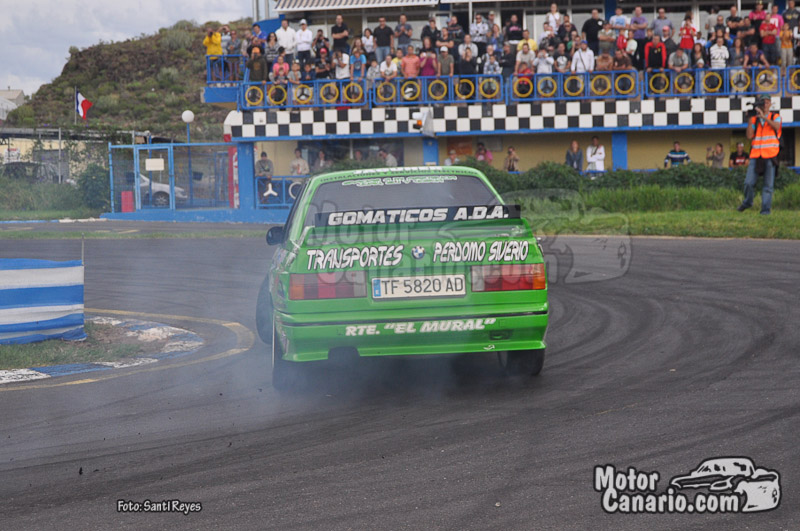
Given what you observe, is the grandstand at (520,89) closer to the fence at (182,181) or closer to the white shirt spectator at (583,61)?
the white shirt spectator at (583,61)

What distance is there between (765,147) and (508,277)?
10.4 m

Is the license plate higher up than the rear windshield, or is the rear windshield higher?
the rear windshield

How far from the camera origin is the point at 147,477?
415 cm

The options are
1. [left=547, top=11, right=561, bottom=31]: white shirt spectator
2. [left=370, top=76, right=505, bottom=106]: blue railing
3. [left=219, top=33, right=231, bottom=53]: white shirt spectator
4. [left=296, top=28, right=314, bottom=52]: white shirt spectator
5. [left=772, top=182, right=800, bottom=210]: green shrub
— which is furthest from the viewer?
[left=219, top=33, right=231, bottom=53]: white shirt spectator

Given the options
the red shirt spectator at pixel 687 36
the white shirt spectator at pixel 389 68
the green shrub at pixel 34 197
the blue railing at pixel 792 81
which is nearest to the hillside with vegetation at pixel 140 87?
the green shrub at pixel 34 197

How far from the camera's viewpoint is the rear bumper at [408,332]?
5371 mm

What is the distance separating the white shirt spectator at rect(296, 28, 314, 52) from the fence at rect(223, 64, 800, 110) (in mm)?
1139

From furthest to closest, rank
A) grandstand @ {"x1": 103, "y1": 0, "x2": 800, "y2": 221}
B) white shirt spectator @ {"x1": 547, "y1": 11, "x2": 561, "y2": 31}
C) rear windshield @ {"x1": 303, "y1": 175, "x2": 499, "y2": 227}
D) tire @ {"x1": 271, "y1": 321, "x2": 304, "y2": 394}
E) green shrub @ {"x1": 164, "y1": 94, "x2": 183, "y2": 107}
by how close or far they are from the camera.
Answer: green shrub @ {"x1": 164, "y1": 94, "x2": 183, "y2": 107} < white shirt spectator @ {"x1": 547, "y1": 11, "x2": 561, "y2": 31} < grandstand @ {"x1": 103, "y1": 0, "x2": 800, "y2": 221} < rear windshield @ {"x1": 303, "y1": 175, "x2": 499, "y2": 227} < tire @ {"x1": 271, "y1": 321, "x2": 304, "y2": 394}

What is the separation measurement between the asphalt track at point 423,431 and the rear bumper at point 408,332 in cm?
30

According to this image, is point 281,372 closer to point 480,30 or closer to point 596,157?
point 596,157

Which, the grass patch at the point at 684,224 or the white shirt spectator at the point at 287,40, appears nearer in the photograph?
the grass patch at the point at 684,224

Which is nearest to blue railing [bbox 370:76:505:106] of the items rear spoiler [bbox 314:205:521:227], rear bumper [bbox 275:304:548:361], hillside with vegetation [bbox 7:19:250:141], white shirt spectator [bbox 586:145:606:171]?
white shirt spectator [bbox 586:145:606:171]

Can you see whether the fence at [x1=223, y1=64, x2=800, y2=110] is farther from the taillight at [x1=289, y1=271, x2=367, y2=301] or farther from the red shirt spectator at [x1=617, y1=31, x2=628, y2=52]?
the taillight at [x1=289, y1=271, x2=367, y2=301]

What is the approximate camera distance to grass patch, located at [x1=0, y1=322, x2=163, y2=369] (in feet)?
22.8
